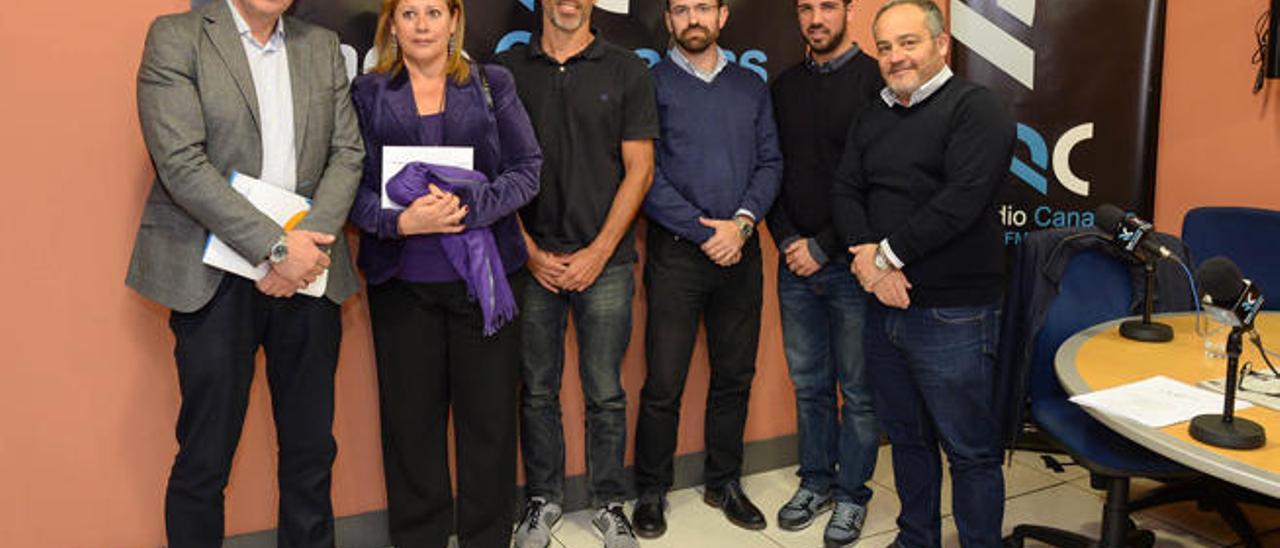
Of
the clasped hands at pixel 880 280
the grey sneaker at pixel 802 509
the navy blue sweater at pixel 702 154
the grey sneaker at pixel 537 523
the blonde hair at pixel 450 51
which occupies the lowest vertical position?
the grey sneaker at pixel 802 509

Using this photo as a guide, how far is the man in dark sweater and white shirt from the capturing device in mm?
2373

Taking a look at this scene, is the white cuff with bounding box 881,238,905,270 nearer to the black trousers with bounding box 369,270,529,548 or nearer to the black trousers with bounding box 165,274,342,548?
the black trousers with bounding box 369,270,529,548

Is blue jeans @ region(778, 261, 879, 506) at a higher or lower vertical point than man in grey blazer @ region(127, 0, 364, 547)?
lower

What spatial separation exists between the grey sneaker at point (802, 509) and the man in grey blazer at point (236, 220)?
4.98 ft

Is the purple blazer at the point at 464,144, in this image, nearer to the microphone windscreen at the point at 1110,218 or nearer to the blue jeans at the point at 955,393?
the blue jeans at the point at 955,393

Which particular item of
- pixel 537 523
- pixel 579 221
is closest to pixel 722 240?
pixel 579 221

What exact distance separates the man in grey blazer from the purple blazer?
68 millimetres

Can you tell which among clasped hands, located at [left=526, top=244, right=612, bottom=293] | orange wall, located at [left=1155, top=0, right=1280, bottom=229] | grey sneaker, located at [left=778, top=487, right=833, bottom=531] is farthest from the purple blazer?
orange wall, located at [left=1155, top=0, right=1280, bottom=229]

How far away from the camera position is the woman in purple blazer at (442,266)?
2393mm

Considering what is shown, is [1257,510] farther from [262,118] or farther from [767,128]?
[262,118]

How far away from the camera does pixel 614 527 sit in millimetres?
2943

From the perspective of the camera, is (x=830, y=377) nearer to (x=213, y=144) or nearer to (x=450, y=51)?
(x=450, y=51)

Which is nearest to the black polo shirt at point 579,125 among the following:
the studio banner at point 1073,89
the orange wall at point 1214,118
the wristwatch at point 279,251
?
the wristwatch at point 279,251

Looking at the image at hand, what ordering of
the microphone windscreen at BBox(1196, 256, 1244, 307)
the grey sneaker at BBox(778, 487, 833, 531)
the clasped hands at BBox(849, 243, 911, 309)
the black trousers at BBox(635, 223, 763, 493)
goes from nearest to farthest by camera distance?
the microphone windscreen at BBox(1196, 256, 1244, 307), the clasped hands at BBox(849, 243, 911, 309), the black trousers at BBox(635, 223, 763, 493), the grey sneaker at BBox(778, 487, 833, 531)
